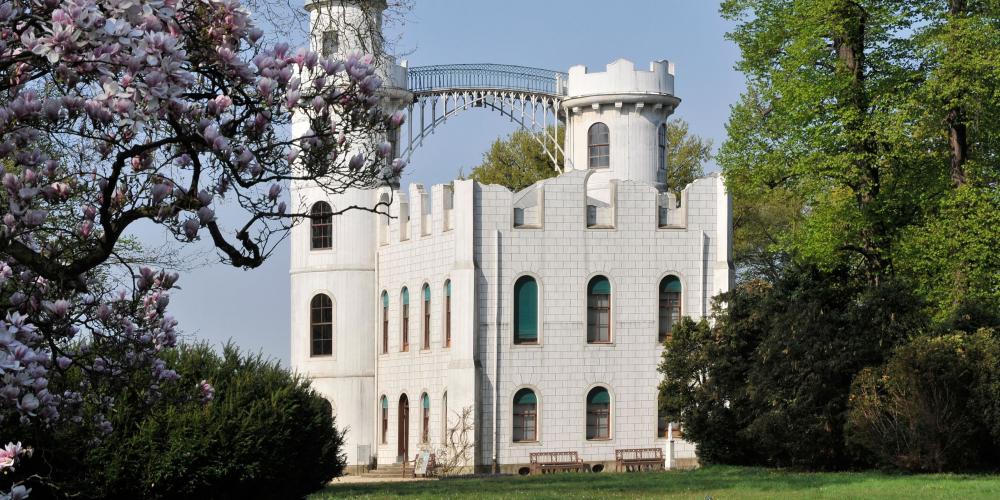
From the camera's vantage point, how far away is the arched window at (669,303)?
46.0m

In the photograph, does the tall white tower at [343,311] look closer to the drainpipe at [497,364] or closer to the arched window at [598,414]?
the drainpipe at [497,364]

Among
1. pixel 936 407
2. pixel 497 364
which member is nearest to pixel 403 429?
pixel 497 364

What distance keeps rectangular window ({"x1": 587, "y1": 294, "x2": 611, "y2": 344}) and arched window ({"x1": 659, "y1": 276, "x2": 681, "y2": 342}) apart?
1647 mm

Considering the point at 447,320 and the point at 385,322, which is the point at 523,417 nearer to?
the point at 447,320

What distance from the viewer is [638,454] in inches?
1761

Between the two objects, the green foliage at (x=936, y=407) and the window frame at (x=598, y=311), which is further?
the window frame at (x=598, y=311)

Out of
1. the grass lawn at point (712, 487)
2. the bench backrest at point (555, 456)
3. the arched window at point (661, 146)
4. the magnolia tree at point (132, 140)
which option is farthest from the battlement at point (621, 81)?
the magnolia tree at point (132, 140)

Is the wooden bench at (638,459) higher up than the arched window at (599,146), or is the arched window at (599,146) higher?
the arched window at (599,146)

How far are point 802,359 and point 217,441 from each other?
55.7ft

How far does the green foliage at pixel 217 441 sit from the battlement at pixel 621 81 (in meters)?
27.6

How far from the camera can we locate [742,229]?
6278cm

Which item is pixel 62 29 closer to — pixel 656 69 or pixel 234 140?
pixel 234 140

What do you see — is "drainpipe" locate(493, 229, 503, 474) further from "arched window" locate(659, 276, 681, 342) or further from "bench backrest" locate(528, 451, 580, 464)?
"arched window" locate(659, 276, 681, 342)

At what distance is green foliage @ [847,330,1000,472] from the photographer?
3228 cm
